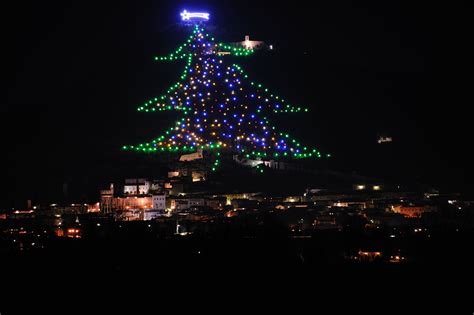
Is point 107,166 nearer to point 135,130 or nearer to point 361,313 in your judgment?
point 135,130

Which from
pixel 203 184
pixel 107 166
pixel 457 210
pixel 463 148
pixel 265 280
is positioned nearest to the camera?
pixel 265 280

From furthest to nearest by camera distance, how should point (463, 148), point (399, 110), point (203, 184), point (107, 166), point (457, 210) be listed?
point (399, 110), point (463, 148), point (107, 166), point (203, 184), point (457, 210)

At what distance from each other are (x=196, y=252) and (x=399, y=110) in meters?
Result: 20.1

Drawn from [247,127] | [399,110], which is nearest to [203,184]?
[247,127]

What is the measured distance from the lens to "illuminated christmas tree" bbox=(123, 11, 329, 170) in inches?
1087

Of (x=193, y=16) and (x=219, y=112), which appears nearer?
(x=219, y=112)

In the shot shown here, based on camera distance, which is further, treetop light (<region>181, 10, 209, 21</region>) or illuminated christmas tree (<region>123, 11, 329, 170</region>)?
treetop light (<region>181, 10, 209, 21</region>)

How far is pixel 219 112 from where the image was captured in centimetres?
2950

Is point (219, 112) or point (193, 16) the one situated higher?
point (193, 16)

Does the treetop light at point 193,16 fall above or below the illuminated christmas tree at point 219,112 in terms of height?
above

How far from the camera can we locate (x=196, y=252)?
643 inches

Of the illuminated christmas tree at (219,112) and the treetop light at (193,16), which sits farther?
the treetop light at (193,16)

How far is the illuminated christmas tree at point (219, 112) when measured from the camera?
90.6 ft

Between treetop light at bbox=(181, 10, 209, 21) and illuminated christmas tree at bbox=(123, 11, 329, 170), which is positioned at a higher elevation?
treetop light at bbox=(181, 10, 209, 21)
